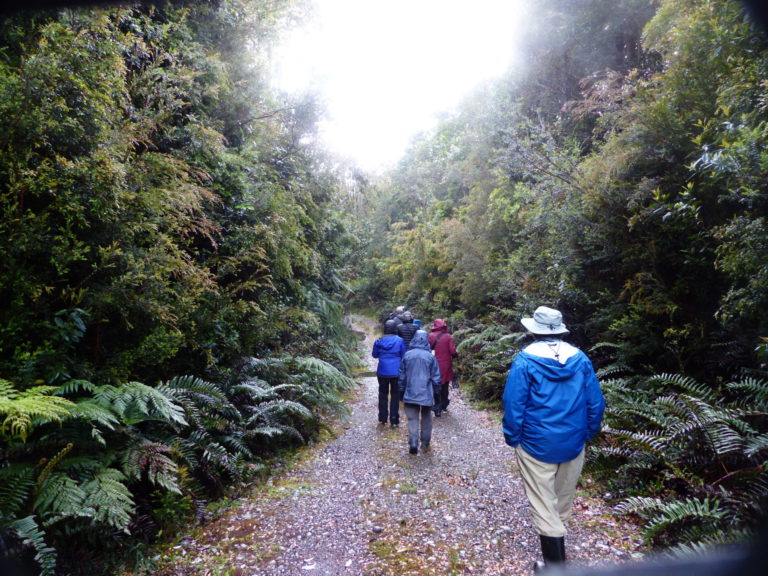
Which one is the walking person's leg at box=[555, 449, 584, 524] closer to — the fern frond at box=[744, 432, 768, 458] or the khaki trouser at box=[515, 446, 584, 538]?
the khaki trouser at box=[515, 446, 584, 538]

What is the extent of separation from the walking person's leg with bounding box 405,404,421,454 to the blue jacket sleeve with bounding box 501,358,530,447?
129 inches

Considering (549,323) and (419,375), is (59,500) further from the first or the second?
(419,375)

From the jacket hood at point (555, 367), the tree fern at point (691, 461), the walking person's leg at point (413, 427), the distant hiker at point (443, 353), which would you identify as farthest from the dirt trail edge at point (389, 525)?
the distant hiker at point (443, 353)

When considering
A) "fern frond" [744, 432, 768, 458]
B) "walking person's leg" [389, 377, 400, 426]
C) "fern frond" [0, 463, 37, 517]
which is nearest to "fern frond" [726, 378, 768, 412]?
"fern frond" [744, 432, 768, 458]

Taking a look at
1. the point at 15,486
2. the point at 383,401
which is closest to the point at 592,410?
the point at 15,486

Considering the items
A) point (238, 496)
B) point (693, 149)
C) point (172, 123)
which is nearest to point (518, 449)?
point (238, 496)

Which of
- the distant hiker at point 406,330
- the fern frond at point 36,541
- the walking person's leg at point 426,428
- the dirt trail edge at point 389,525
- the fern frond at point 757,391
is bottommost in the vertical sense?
the dirt trail edge at point 389,525

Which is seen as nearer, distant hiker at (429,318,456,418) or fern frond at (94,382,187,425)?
fern frond at (94,382,187,425)

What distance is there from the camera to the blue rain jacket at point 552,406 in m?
3.44

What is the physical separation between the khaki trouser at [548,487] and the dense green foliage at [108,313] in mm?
3197

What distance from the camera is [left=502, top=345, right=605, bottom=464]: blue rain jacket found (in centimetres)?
344

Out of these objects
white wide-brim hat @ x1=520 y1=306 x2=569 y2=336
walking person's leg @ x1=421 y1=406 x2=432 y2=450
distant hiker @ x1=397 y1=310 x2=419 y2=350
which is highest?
white wide-brim hat @ x1=520 y1=306 x2=569 y2=336

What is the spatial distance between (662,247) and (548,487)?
5212 millimetres

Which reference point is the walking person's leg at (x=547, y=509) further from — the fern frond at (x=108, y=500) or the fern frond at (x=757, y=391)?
the fern frond at (x=108, y=500)
